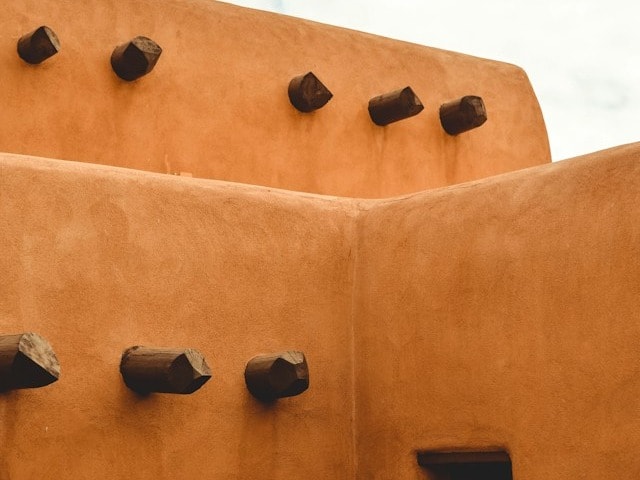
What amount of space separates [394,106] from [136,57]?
6.95 feet

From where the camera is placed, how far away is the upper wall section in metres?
7.43

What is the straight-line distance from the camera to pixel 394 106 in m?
8.53

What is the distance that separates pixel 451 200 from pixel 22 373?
2.69 meters

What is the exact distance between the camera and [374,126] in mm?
8789

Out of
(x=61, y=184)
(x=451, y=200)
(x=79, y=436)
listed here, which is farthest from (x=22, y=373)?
(x=451, y=200)

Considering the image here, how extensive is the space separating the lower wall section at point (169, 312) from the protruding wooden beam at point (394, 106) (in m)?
1.57

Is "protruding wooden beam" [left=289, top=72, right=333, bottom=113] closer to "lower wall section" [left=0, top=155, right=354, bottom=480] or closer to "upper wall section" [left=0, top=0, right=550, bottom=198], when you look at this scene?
"upper wall section" [left=0, top=0, right=550, bottom=198]

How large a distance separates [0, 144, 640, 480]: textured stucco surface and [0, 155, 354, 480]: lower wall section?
0.01m

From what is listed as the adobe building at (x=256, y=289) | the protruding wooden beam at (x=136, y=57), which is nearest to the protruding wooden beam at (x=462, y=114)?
the adobe building at (x=256, y=289)

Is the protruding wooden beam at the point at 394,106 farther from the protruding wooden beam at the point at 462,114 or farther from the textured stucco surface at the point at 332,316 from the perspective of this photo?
the textured stucco surface at the point at 332,316

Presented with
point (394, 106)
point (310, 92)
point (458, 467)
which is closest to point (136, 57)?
point (310, 92)

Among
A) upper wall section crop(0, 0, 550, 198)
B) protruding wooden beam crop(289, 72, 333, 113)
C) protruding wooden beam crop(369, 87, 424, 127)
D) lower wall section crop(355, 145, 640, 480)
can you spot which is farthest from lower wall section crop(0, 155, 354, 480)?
protruding wooden beam crop(369, 87, 424, 127)

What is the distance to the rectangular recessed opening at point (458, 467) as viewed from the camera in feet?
20.8

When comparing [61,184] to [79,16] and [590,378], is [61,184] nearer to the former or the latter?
[79,16]
